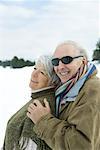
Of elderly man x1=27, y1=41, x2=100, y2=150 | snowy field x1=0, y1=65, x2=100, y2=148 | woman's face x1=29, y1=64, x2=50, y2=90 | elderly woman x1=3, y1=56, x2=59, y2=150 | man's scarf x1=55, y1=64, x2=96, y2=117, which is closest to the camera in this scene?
elderly man x1=27, y1=41, x2=100, y2=150

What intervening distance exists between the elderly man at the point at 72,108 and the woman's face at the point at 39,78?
0.39 feet

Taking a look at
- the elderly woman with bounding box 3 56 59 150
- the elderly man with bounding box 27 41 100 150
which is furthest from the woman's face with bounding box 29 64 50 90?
the elderly man with bounding box 27 41 100 150

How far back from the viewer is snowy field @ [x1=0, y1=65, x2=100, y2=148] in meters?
→ 6.79

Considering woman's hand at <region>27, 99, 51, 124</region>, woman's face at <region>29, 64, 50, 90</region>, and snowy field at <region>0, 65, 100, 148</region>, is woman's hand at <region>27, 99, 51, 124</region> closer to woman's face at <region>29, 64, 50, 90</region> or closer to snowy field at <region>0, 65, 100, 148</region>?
woman's face at <region>29, 64, 50, 90</region>

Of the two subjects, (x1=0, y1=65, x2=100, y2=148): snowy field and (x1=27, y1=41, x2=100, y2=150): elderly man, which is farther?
(x1=0, y1=65, x2=100, y2=148): snowy field

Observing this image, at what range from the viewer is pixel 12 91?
9203 mm

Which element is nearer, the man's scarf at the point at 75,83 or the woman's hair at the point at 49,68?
the man's scarf at the point at 75,83

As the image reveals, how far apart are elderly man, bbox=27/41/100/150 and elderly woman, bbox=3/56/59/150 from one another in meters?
0.08

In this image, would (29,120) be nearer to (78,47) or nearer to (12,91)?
(78,47)

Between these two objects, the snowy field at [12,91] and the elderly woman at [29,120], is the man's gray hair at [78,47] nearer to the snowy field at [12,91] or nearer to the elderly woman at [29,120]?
the elderly woman at [29,120]

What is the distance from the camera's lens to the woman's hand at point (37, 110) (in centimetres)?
196

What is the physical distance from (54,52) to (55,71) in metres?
0.09

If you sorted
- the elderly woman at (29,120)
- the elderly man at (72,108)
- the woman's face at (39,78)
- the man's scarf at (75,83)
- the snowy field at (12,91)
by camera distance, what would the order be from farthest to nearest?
the snowy field at (12,91), the woman's face at (39,78), the elderly woman at (29,120), the man's scarf at (75,83), the elderly man at (72,108)

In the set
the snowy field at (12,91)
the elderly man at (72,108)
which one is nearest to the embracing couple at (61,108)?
the elderly man at (72,108)
